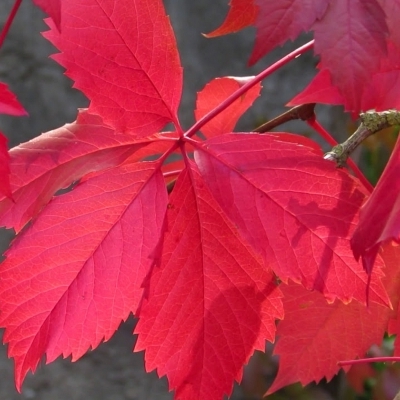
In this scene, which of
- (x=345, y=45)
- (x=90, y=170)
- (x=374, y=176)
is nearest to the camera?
(x=345, y=45)

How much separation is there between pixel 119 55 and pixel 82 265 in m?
0.16

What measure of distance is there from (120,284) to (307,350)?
21 centimetres

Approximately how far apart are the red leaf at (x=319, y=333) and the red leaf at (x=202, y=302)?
73 millimetres

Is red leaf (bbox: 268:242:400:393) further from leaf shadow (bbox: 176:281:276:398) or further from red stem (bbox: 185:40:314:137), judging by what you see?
red stem (bbox: 185:40:314:137)

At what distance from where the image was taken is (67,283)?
1.45 feet

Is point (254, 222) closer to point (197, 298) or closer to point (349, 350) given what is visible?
point (197, 298)

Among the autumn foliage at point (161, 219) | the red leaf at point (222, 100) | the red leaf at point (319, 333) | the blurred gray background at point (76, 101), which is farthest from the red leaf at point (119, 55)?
the blurred gray background at point (76, 101)

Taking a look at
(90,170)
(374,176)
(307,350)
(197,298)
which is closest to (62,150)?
(90,170)

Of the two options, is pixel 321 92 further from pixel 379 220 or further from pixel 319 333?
pixel 319 333

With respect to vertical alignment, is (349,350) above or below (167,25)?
below

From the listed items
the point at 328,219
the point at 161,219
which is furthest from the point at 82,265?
the point at 328,219

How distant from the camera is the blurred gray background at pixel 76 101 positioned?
1.86 meters

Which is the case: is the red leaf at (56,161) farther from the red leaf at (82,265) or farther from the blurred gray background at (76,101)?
the blurred gray background at (76,101)

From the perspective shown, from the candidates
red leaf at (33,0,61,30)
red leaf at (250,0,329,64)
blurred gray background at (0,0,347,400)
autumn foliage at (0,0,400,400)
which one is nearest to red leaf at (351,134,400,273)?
autumn foliage at (0,0,400,400)
